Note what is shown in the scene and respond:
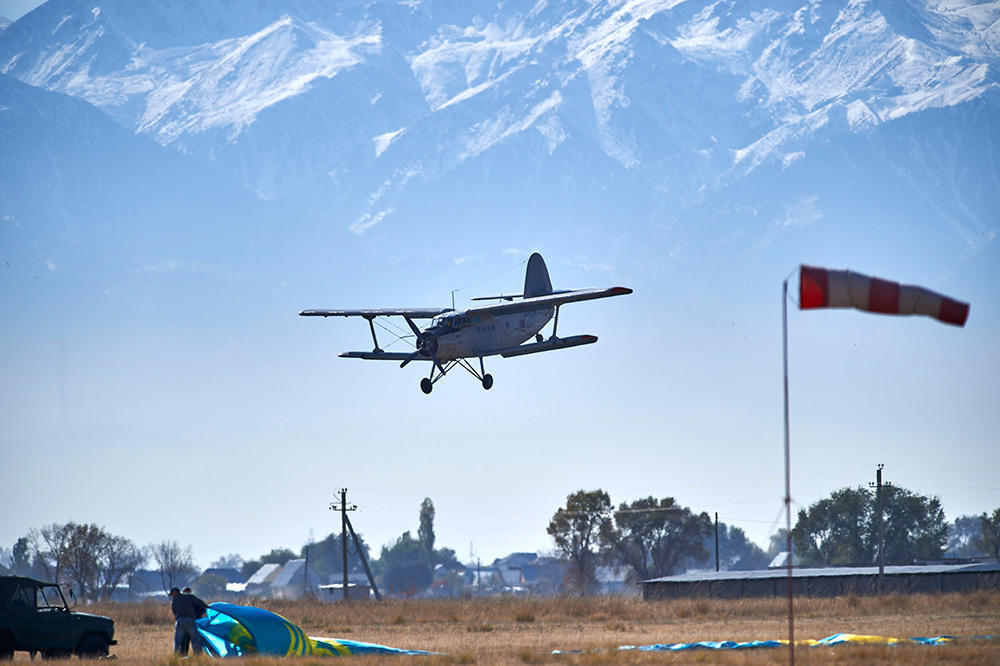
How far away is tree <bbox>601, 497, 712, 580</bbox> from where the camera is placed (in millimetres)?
135250

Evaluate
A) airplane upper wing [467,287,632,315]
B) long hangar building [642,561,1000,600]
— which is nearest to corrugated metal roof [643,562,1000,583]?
long hangar building [642,561,1000,600]

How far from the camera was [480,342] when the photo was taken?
56750 millimetres

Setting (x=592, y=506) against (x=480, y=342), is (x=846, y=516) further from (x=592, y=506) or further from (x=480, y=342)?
(x=480, y=342)

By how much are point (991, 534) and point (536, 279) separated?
109m

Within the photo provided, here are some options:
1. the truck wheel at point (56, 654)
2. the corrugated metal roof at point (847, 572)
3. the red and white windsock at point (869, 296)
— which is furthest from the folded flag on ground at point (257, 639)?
the corrugated metal roof at point (847, 572)

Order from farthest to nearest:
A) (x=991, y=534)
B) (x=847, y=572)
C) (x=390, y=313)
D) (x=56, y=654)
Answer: (x=991, y=534), (x=847, y=572), (x=390, y=313), (x=56, y=654)

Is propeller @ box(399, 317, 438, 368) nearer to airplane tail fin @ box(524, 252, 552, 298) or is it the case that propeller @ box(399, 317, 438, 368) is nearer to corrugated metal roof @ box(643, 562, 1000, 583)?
airplane tail fin @ box(524, 252, 552, 298)

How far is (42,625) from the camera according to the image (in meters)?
32.2

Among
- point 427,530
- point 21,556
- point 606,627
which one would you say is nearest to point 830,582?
point 606,627

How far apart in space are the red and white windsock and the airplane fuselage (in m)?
33.0

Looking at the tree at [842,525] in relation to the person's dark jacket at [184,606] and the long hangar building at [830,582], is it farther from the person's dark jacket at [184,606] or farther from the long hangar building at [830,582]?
the person's dark jacket at [184,606]

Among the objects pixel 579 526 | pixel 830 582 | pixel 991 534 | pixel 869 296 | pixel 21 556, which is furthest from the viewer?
pixel 21 556

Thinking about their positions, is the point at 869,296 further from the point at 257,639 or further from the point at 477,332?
the point at 477,332

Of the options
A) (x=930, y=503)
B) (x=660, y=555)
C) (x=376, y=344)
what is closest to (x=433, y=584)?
(x=660, y=555)
